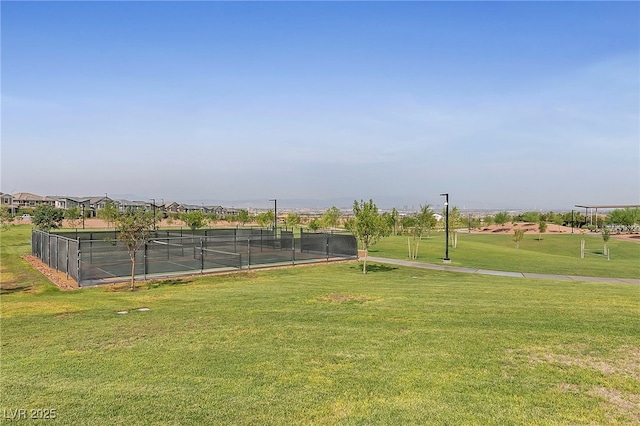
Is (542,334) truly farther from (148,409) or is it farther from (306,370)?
(148,409)

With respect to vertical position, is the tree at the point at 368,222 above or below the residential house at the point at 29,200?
below

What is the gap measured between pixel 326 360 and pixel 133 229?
39.9 feet

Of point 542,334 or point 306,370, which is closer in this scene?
point 306,370

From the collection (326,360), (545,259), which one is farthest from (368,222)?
A: (545,259)

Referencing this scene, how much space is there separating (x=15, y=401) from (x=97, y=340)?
2.72 m

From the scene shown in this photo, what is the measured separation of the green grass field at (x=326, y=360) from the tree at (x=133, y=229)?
4.10m

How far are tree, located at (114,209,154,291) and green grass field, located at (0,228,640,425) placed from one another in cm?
410

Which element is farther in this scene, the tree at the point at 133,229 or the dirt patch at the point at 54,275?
the dirt patch at the point at 54,275

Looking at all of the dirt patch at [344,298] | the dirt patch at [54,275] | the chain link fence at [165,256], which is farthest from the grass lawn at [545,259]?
the dirt patch at [54,275]

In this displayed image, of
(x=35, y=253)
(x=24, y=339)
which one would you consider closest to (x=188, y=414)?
(x=24, y=339)

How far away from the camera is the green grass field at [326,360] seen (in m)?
5.16

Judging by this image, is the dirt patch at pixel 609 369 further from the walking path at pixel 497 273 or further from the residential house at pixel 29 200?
the residential house at pixel 29 200

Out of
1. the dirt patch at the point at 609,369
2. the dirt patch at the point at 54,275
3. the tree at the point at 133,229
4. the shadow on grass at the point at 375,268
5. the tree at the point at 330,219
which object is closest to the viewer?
the dirt patch at the point at 609,369

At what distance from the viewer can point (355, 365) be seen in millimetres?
6707
